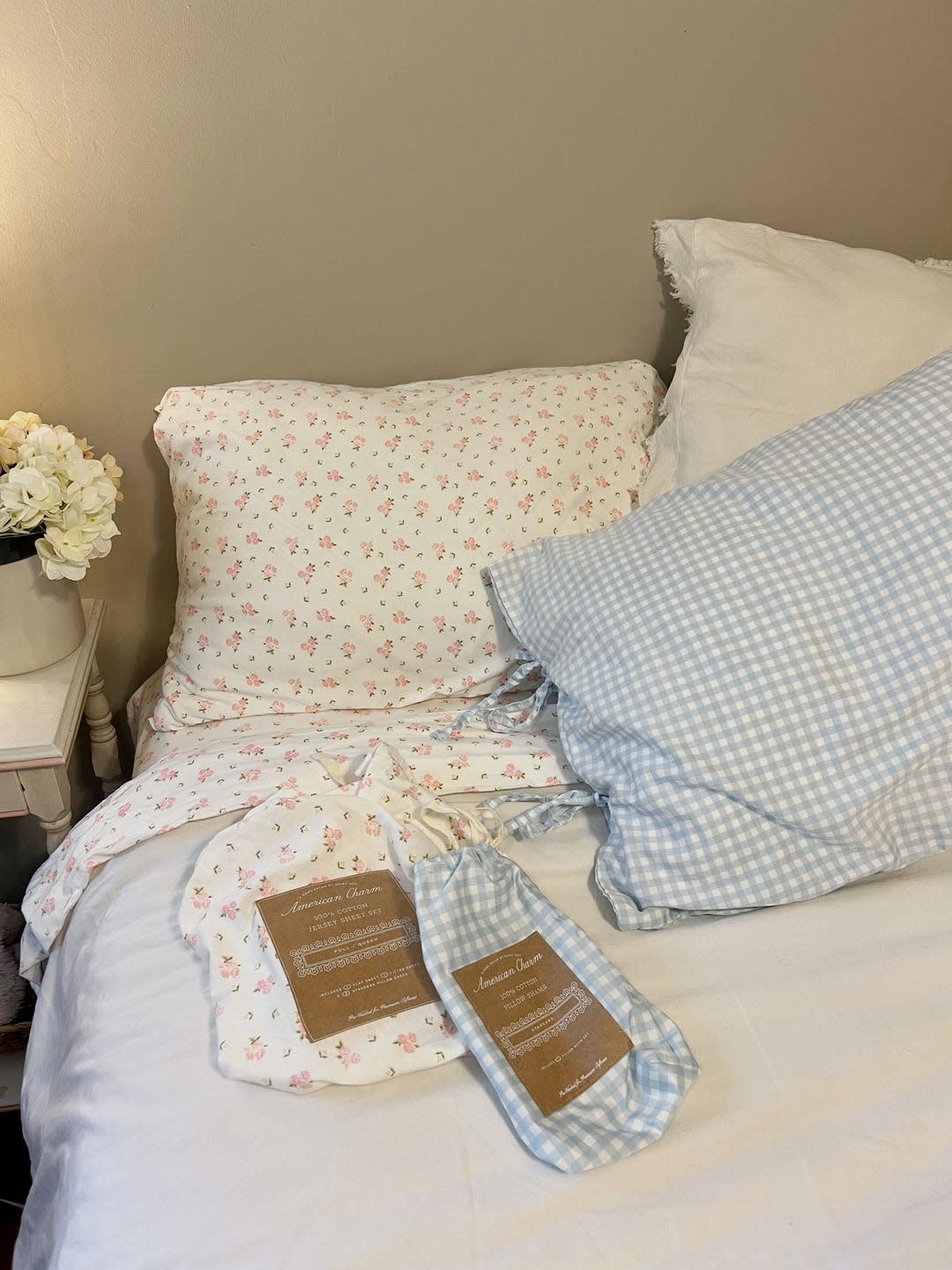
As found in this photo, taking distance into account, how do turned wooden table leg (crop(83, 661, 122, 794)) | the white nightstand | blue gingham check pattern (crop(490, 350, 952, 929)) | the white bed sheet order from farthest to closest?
turned wooden table leg (crop(83, 661, 122, 794)), the white nightstand, blue gingham check pattern (crop(490, 350, 952, 929)), the white bed sheet

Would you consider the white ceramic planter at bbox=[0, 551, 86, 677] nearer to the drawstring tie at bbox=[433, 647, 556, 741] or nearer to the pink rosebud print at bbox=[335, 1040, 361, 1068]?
the drawstring tie at bbox=[433, 647, 556, 741]

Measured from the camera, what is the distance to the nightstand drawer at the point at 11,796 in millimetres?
1125

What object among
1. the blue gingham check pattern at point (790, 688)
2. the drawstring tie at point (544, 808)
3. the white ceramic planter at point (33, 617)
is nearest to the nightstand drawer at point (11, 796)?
the white ceramic planter at point (33, 617)

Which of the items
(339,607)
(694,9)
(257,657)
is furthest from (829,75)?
(257,657)

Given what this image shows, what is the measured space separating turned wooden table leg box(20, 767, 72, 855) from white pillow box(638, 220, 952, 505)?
2.51 ft

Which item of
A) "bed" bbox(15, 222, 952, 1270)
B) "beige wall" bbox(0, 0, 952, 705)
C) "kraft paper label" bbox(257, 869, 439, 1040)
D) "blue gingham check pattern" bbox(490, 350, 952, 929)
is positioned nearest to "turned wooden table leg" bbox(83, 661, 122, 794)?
"beige wall" bbox(0, 0, 952, 705)

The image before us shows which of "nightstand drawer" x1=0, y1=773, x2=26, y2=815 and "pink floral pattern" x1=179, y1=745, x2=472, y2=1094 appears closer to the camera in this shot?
"pink floral pattern" x1=179, y1=745, x2=472, y2=1094

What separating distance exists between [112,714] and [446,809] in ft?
2.38

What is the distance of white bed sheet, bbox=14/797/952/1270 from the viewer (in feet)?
2.31

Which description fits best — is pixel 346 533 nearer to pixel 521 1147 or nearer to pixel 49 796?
pixel 49 796

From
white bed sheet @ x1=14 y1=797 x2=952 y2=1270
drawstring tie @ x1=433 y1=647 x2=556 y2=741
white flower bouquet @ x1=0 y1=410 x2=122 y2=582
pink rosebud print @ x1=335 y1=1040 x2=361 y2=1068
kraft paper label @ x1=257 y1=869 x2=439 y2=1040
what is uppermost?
white flower bouquet @ x1=0 y1=410 x2=122 y2=582

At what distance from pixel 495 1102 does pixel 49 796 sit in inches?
24.1

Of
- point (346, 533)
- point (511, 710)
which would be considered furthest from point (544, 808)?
point (346, 533)

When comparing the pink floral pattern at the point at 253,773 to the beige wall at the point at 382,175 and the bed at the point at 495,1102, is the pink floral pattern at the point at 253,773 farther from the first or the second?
the beige wall at the point at 382,175
